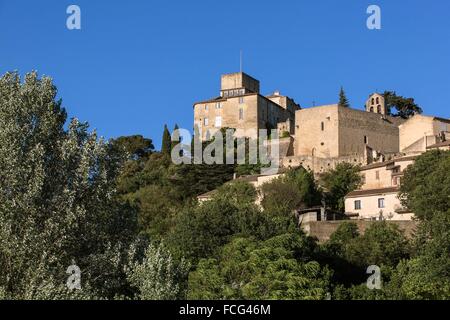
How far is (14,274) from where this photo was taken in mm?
24875

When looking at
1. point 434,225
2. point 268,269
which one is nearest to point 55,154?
point 268,269

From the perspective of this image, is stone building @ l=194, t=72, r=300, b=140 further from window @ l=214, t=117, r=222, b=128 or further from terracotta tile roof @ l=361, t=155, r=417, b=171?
terracotta tile roof @ l=361, t=155, r=417, b=171

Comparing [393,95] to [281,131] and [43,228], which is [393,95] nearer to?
[281,131]

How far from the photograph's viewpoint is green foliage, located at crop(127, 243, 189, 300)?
949 inches

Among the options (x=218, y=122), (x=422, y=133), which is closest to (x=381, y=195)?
A: (x=422, y=133)

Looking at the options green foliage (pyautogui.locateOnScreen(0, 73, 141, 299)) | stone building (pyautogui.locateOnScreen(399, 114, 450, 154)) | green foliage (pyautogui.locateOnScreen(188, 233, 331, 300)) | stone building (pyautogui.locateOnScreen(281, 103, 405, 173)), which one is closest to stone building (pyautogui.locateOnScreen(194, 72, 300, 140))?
stone building (pyautogui.locateOnScreen(281, 103, 405, 173))

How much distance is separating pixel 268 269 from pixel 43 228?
8.81 m

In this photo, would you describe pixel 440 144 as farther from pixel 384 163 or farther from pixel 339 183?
pixel 339 183

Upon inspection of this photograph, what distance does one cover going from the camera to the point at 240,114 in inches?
3255

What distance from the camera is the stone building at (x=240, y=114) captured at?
82.1 metres

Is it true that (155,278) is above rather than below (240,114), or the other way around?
below

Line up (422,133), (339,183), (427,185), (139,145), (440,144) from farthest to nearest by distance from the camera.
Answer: (139,145)
(422,133)
(339,183)
(440,144)
(427,185)

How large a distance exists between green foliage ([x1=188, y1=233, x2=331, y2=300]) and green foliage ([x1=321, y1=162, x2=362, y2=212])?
26.8 meters

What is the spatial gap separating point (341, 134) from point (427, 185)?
2416cm
